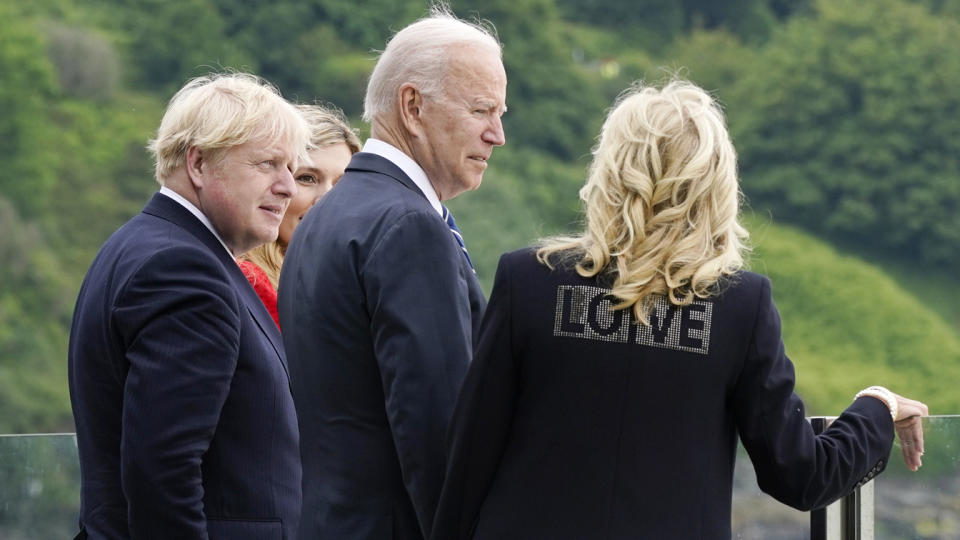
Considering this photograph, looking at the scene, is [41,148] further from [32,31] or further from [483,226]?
[483,226]

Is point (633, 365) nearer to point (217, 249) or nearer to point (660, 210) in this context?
point (660, 210)

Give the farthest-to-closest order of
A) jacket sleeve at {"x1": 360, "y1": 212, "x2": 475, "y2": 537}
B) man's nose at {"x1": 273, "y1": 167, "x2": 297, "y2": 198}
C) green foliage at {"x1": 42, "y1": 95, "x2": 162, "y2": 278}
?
1. green foliage at {"x1": 42, "y1": 95, "x2": 162, "y2": 278}
2. man's nose at {"x1": 273, "y1": 167, "x2": 297, "y2": 198}
3. jacket sleeve at {"x1": 360, "y1": 212, "x2": 475, "y2": 537}

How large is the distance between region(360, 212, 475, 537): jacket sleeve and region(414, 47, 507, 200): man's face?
0.32m

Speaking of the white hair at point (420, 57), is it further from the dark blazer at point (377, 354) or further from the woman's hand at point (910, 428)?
the woman's hand at point (910, 428)

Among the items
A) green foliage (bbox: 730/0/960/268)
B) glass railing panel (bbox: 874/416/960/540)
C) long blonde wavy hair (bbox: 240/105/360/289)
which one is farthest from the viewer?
green foliage (bbox: 730/0/960/268)

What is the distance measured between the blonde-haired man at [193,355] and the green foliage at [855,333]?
158 ft

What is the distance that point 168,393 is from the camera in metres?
2.71

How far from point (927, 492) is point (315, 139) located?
6.06 feet

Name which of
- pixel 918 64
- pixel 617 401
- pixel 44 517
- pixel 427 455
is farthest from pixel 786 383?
pixel 918 64

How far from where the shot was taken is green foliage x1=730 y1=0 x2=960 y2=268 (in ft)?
194

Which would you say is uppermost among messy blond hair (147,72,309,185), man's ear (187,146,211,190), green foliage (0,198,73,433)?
green foliage (0,198,73,433)

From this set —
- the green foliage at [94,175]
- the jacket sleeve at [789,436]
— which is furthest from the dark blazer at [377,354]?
the green foliage at [94,175]

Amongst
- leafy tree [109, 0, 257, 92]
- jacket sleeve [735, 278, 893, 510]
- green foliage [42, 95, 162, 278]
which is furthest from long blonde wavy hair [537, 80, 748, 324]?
leafy tree [109, 0, 257, 92]

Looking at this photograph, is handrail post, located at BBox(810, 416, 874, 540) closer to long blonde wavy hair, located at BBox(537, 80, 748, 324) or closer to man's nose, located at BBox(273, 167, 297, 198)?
long blonde wavy hair, located at BBox(537, 80, 748, 324)
